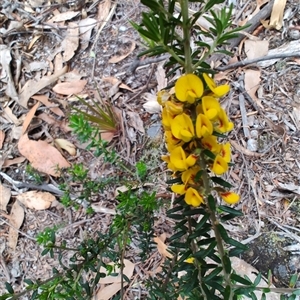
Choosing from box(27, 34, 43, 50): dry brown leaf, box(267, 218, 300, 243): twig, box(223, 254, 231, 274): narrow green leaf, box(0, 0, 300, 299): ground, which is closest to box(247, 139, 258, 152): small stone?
box(0, 0, 300, 299): ground

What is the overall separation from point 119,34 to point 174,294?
181 cm

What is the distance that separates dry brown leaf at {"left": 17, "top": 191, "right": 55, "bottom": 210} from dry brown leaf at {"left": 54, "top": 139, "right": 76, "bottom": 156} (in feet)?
0.89

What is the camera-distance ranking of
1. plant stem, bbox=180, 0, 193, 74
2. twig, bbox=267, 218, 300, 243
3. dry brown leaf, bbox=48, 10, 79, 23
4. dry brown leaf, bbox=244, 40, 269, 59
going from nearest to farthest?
plant stem, bbox=180, 0, 193, 74
twig, bbox=267, 218, 300, 243
dry brown leaf, bbox=244, 40, 269, 59
dry brown leaf, bbox=48, 10, 79, 23

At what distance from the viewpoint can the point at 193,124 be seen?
867 millimetres

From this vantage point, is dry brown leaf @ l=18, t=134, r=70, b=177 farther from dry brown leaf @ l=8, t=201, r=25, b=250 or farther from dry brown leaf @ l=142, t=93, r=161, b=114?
dry brown leaf @ l=142, t=93, r=161, b=114

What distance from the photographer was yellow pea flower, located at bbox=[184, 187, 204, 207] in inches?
37.4

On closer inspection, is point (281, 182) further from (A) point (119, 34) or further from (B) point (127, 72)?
(A) point (119, 34)

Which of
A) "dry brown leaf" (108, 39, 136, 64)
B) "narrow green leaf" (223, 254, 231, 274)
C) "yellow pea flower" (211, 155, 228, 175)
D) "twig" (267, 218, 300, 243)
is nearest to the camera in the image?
"yellow pea flower" (211, 155, 228, 175)

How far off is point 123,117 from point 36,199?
0.66 m

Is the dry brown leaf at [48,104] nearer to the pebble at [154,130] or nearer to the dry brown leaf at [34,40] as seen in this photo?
the dry brown leaf at [34,40]

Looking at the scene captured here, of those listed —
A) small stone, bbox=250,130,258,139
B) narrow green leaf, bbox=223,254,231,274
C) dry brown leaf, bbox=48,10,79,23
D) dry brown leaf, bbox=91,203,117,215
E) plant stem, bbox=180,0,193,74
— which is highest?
plant stem, bbox=180,0,193,74

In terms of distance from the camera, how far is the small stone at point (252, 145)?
7.25 feet

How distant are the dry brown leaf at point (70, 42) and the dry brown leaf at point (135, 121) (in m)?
0.62

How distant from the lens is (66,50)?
277 centimetres
